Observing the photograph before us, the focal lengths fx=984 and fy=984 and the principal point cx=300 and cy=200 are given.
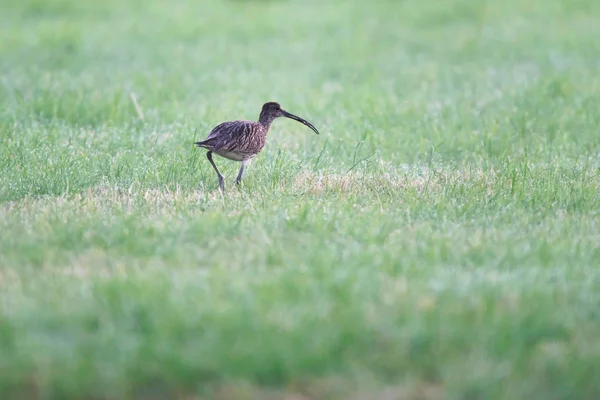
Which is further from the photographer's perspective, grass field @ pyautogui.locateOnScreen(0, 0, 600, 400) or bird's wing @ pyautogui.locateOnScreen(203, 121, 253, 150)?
bird's wing @ pyautogui.locateOnScreen(203, 121, 253, 150)

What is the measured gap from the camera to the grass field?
17.2 ft

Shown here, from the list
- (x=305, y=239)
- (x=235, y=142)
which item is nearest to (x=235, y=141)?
(x=235, y=142)

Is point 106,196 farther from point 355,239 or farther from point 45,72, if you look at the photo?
point 45,72

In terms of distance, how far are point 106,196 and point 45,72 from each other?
826 centimetres

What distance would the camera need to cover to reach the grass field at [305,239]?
17.2 ft

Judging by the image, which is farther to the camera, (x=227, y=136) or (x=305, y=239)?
(x=227, y=136)

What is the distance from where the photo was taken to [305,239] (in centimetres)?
723

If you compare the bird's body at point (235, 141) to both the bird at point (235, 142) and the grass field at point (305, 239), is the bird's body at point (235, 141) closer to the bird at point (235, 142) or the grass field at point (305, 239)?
the bird at point (235, 142)

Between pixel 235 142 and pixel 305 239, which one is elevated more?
pixel 235 142

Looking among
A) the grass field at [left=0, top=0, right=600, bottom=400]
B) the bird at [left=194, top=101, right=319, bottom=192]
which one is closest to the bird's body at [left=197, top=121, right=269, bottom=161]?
the bird at [left=194, top=101, right=319, bottom=192]

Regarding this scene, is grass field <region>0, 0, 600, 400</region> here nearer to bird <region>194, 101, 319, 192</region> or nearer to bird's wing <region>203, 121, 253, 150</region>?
bird <region>194, 101, 319, 192</region>

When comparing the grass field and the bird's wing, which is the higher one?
the bird's wing

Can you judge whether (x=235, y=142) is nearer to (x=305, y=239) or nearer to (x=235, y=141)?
(x=235, y=141)

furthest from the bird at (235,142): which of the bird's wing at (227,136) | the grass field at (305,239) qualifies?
the grass field at (305,239)
